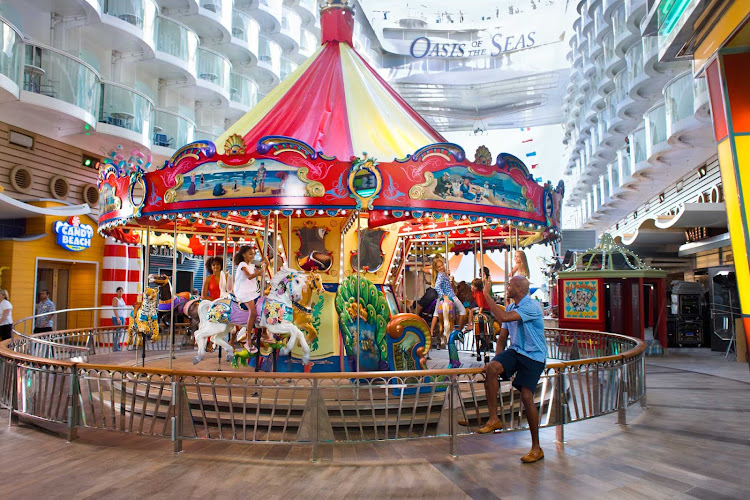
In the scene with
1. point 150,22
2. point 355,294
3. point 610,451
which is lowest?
point 610,451

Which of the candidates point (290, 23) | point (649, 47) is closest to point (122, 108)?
point (290, 23)

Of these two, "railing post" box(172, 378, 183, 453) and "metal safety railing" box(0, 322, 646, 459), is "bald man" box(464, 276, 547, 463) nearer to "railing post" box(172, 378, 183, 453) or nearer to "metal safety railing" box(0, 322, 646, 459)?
"metal safety railing" box(0, 322, 646, 459)

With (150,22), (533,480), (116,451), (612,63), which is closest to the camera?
(533,480)

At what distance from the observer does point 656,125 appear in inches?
740

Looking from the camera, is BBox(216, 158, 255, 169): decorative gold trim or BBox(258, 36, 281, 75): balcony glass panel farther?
BBox(258, 36, 281, 75): balcony glass panel

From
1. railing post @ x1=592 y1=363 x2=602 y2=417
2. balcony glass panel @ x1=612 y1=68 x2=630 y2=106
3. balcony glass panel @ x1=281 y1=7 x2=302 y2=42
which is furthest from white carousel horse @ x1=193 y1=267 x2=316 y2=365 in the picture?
balcony glass panel @ x1=281 y1=7 x2=302 y2=42

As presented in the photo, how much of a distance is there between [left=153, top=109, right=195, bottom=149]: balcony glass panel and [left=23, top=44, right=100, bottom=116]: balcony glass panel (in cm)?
348

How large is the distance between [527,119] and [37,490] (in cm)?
4728

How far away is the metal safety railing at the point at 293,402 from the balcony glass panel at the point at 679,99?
10.9 m

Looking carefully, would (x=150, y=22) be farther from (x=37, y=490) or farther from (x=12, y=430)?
(x=37, y=490)

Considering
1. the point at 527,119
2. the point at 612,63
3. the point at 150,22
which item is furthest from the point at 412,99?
the point at 150,22

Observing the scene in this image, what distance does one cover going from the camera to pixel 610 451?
588 centimetres

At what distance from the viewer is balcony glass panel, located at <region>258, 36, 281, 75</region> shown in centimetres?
2727

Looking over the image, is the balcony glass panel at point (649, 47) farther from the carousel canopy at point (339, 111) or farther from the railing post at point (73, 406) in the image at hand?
the railing post at point (73, 406)
